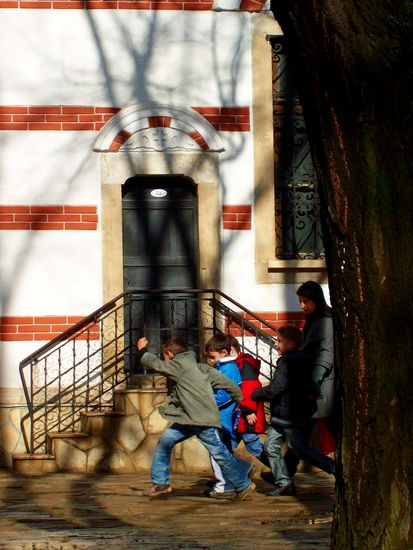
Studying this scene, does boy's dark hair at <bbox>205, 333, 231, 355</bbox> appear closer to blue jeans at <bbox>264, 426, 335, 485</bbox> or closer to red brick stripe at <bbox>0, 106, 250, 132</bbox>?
blue jeans at <bbox>264, 426, 335, 485</bbox>

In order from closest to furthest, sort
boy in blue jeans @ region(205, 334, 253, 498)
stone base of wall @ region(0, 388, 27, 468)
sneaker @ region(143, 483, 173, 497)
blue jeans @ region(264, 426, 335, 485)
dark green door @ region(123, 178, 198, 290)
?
blue jeans @ region(264, 426, 335, 485), sneaker @ region(143, 483, 173, 497), boy in blue jeans @ region(205, 334, 253, 498), stone base of wall @ region(0, 388, 27, 468), dark green door @ region(123, 178, 198, 290)

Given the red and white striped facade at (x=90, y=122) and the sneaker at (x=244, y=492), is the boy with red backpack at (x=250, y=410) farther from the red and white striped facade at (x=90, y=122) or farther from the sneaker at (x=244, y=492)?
the red and white striped facade at (x=90, y=122)

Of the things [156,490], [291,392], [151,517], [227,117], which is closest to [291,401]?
[291,392]

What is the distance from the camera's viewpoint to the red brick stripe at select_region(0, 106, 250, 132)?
46.0 feet

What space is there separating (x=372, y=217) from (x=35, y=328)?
856 centimetres

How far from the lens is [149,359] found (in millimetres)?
10820

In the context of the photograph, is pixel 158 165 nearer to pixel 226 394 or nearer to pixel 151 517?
pixel 226 394

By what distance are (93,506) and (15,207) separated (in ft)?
14.6

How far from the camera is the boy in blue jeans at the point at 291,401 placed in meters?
10.3

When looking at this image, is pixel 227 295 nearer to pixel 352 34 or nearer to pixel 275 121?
pixel 275 121

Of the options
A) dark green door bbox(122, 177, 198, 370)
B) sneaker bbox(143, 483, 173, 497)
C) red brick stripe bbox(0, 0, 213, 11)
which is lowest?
sneaker bbox(143, 483, 173, 497)

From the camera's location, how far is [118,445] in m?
13.1

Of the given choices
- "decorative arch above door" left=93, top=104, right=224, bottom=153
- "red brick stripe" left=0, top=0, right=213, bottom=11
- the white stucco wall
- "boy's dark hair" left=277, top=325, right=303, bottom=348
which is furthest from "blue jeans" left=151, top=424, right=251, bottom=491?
"red brick stripe" left=0, top=0, right=213, bottom=11

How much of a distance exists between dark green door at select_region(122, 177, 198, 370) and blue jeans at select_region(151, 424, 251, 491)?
138 inches
